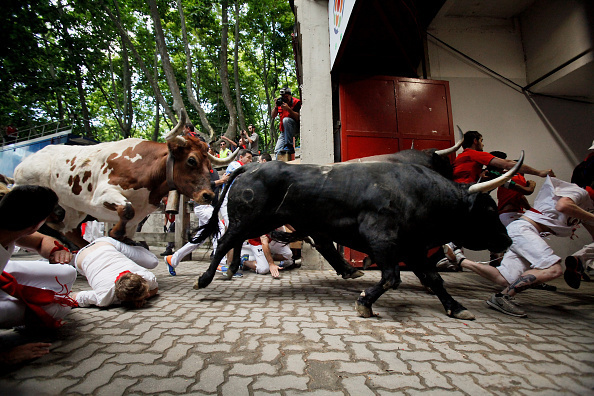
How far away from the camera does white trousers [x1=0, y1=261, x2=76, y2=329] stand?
2043 mm

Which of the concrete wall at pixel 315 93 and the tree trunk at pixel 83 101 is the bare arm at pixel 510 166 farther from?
the tree trunk at pixel 83 101

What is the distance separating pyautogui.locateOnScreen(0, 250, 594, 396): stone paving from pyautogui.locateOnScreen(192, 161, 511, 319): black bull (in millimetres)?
467

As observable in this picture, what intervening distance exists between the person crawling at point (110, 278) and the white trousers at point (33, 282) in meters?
0.37

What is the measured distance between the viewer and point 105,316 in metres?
2.71

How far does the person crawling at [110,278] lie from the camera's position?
2.82 metres

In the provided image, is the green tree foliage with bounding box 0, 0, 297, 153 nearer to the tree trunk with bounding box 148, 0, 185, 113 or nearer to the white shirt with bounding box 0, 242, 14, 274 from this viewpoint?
the tree trunk with bounding box 148, 0, 185, 113

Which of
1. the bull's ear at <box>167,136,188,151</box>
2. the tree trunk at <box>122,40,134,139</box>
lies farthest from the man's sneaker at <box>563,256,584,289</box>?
the tree trunk at <box>122,40,134,139</box>

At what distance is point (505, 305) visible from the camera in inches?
119

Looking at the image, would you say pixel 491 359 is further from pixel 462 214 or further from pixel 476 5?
pixel 476 5

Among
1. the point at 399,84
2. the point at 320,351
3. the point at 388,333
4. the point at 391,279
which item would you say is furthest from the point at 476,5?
the point at 320,351

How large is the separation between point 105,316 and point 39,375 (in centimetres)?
114

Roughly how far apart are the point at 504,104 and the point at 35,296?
9.00 meters

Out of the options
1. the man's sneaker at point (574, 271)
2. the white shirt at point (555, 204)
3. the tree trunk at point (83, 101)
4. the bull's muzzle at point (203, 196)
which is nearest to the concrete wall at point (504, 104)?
the man's sneaker at point (574, 271)

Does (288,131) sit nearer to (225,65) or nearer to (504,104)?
(504,104)
